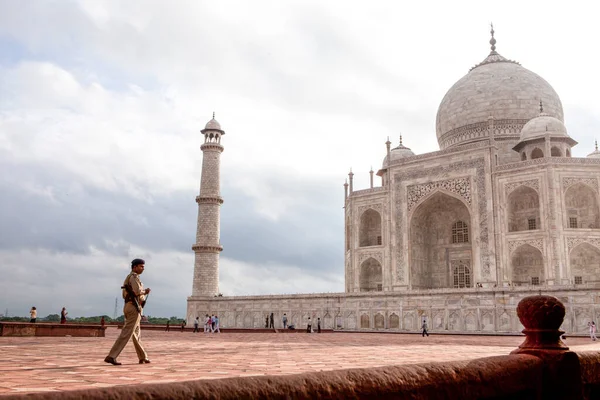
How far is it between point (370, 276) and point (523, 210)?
→ 813cm

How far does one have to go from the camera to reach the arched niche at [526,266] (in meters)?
23.6

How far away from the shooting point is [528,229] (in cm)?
2480

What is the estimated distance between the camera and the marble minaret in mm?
27797

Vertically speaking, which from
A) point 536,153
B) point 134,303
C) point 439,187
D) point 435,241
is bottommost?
point 134,303

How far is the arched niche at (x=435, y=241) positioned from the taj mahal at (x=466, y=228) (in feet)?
0.17

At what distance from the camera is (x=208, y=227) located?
92.8 ft

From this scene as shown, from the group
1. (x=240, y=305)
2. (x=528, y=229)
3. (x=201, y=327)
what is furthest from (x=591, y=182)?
(x=201, y=327)

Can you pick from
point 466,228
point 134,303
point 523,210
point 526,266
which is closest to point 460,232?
point 466,228

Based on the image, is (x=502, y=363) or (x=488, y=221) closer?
(x=502, y=363)

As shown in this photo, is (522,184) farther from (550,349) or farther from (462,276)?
(550,349)

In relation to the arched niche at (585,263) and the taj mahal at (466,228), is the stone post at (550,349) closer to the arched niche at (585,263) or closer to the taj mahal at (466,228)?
the taj mahal at (466,228)

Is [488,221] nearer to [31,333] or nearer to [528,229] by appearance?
[528,229]

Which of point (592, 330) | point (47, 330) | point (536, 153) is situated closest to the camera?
point (47, 330)

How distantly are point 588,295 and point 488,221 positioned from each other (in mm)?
7002
